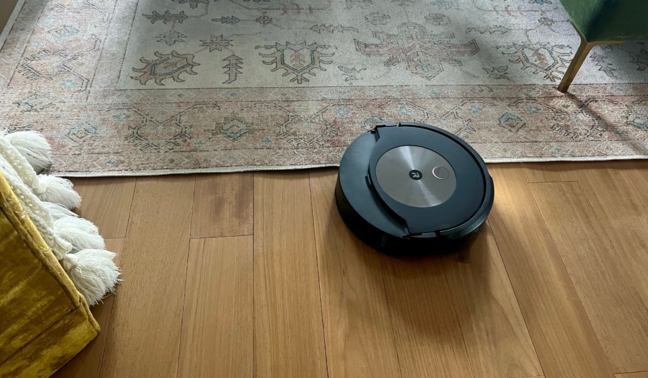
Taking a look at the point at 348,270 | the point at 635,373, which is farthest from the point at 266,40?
the point at 635,373

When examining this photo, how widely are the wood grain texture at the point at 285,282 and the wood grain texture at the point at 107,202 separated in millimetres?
361

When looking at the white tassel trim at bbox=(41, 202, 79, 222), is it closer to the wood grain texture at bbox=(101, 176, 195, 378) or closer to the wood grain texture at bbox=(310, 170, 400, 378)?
the wood grain texture at bbox=(101, 176, 195, 378)

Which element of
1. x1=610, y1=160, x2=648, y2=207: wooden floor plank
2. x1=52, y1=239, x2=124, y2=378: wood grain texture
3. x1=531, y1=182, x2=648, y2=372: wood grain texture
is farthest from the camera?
x1=610, y1=160, x2=648, y2=207: wooden floor plank

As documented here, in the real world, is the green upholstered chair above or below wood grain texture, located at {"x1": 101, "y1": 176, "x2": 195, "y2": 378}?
above

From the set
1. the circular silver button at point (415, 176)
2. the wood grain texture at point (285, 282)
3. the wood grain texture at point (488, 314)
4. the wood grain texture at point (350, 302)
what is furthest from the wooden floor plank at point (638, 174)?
the wood grain texture at point (285, 282)

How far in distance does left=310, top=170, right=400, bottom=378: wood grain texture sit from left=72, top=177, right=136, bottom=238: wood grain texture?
53cm

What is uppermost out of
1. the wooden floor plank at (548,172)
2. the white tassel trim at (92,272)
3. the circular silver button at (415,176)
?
the circular silver button at (415,176)

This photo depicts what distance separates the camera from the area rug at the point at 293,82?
1.40 metres

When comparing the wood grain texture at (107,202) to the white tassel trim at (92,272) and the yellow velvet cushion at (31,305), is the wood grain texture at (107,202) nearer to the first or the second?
the white tassel trim at (92,272)

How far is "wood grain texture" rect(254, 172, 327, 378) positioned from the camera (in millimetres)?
1015

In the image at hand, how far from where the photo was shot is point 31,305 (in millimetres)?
784

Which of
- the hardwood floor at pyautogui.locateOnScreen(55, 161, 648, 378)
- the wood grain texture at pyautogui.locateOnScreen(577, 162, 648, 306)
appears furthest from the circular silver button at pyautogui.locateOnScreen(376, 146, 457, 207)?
the wood grain texture at pyautogui.locateOnScreen(577, 162, 648, 306)

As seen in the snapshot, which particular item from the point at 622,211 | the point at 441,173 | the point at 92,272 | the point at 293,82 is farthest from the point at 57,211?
the point at 622,211

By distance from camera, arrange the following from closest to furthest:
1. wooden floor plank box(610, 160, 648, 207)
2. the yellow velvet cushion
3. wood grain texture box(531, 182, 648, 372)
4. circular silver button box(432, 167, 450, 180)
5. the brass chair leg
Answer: the yellow velvet cushion → wood grain texture box(531, 182, 648, 372) → circular silver button box(432, 167, 450, 180) → wooden floor plank box(610, 160, 648, 207) → the brass chair leg
